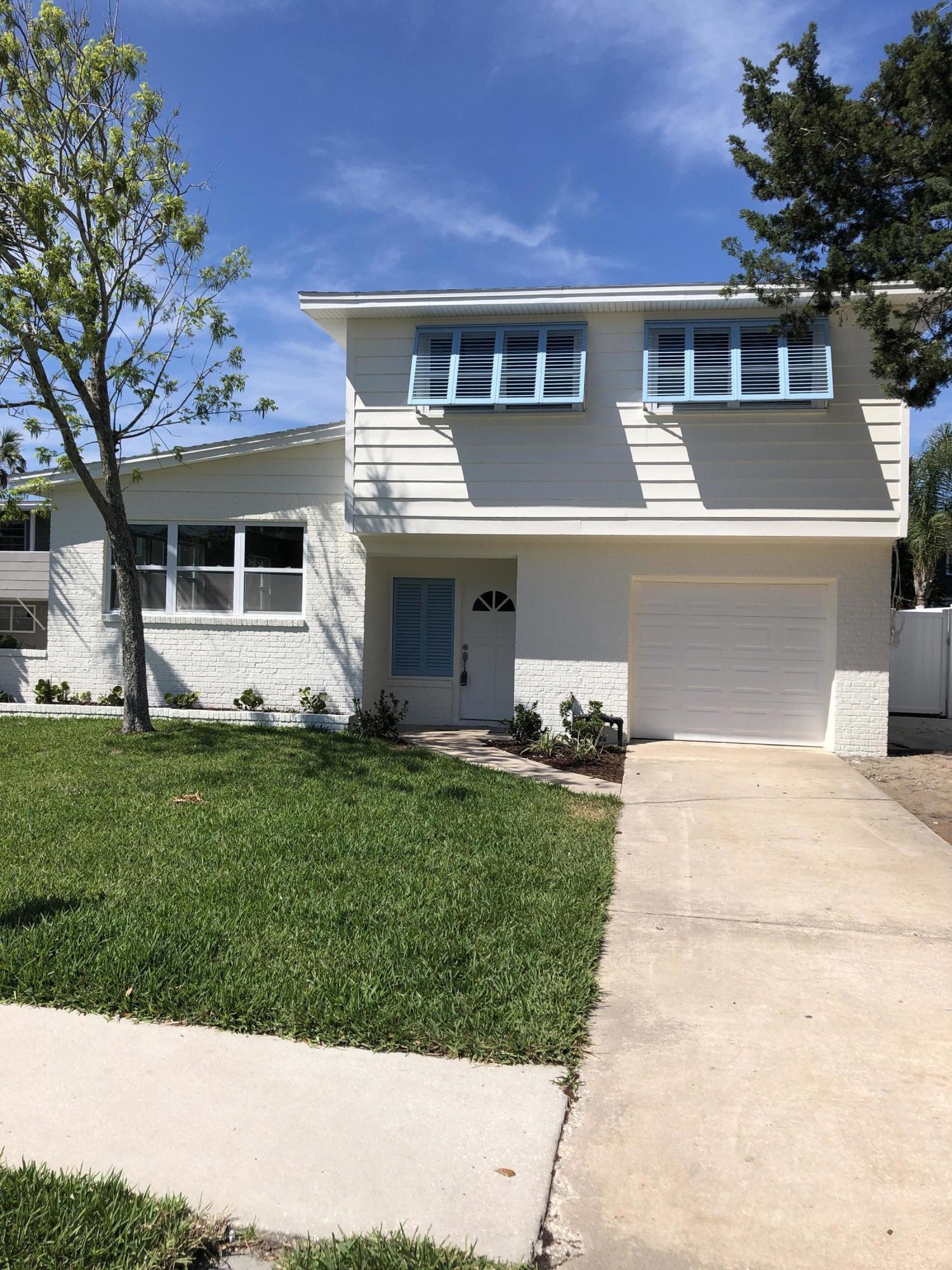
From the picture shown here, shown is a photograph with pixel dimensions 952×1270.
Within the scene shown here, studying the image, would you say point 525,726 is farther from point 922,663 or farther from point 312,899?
point 922,663

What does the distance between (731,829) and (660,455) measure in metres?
5.48

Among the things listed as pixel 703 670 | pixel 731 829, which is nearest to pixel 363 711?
pixel 703 670

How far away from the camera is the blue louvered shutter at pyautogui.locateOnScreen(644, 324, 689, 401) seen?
1119 cm

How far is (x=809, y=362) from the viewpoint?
35.7 feet

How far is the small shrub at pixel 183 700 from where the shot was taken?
13.0 meters

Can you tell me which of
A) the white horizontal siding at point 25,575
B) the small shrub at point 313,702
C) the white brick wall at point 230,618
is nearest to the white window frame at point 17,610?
the white horizontal siding at point 25,575

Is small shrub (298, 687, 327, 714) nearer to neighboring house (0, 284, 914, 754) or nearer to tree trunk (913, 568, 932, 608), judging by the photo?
neighboring house (0, 284, 914, 754)

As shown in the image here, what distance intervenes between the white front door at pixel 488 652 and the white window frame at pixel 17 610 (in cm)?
691

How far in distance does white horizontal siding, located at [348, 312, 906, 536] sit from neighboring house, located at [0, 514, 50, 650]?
5.50 metres

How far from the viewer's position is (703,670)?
40.5ft

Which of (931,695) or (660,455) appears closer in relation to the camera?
(660,455)

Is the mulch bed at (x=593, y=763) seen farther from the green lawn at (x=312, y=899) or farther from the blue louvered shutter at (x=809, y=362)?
the blue louvered shutter at (x=809, y=362)

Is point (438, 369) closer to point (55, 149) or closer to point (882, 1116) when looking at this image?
point (55, 149)

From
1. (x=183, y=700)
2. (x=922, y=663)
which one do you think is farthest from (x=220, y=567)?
(x=922, y=663)
